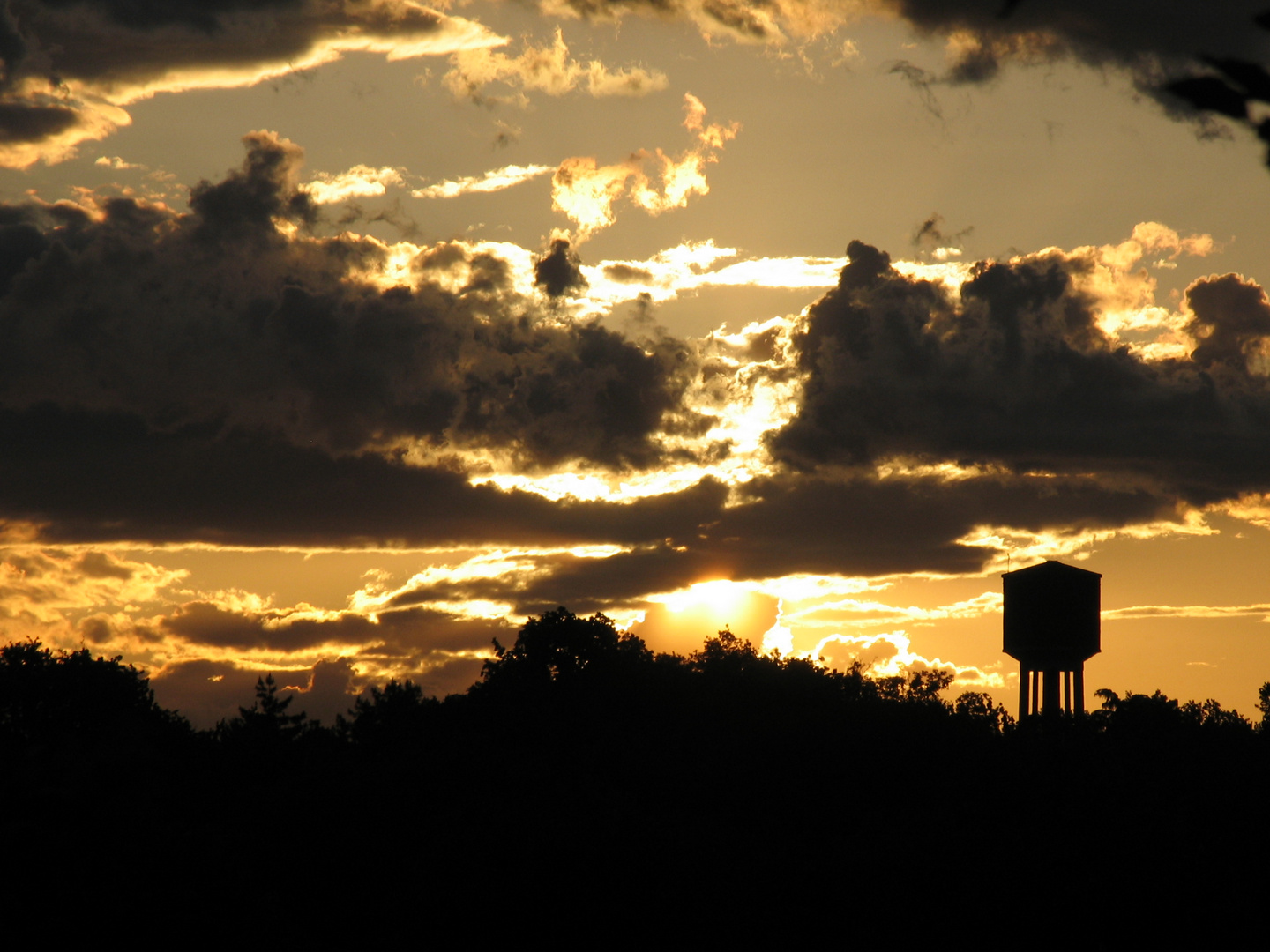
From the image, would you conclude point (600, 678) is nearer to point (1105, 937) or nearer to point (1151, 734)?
point (1151, 734)

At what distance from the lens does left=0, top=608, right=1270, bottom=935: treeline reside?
32375mm

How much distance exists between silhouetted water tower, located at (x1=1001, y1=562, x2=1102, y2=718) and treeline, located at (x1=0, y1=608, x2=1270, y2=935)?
10.1 ft

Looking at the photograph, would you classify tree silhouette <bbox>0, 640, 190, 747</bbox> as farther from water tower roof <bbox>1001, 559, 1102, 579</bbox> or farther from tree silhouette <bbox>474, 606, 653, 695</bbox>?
water tower roof <bbox>1001, 559, 1102, 579</bbox>

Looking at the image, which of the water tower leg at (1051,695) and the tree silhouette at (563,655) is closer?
the water tower leg at (1051,695)

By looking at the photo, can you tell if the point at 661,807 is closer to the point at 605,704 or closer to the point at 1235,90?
the point at 605,704

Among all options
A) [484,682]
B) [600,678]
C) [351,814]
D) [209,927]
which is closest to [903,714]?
[600,678]

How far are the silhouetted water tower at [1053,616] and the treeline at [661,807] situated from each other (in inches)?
121

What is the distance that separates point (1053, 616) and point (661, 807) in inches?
696

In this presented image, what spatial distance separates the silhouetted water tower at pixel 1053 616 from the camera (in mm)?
50844

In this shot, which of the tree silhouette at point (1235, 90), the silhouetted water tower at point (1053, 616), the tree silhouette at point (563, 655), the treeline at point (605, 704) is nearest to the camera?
the tree silhouette at point (1235, 90)

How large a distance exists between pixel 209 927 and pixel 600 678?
46.0 metres

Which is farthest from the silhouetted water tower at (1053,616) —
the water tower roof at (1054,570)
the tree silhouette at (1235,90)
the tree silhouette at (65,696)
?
the tree silhouette at (1235,90)

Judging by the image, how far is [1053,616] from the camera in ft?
167

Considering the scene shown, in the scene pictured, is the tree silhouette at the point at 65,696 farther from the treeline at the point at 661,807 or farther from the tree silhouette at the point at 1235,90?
the tree silhouette at the point at 1235,90
